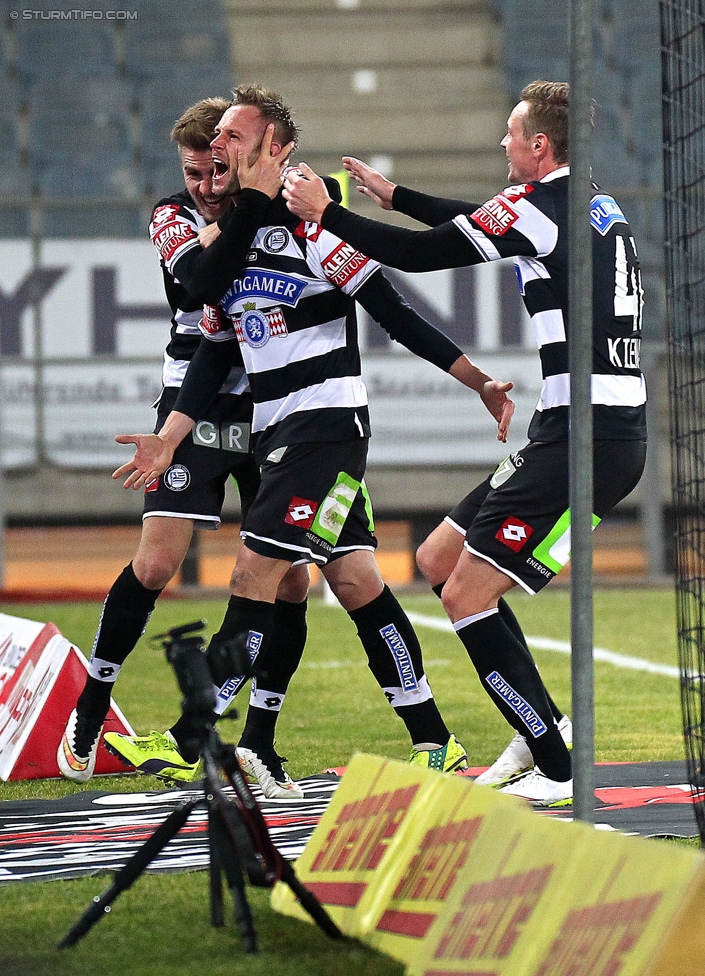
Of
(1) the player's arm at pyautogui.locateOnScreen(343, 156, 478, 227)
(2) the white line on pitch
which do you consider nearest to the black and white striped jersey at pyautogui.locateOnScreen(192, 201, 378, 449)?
(1) the player's arm at pyautogui.locateOnScreen(343, 156, 478, 227)

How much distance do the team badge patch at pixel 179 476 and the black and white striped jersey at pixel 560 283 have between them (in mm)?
1063

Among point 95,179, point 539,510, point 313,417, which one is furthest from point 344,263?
point 95,179

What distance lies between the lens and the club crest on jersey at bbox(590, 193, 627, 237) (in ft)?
12.2

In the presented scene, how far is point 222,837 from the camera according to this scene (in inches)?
92.8

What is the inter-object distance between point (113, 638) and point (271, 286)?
1168 millimetres

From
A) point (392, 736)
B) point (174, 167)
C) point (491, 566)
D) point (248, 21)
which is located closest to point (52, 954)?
point (491, 566)

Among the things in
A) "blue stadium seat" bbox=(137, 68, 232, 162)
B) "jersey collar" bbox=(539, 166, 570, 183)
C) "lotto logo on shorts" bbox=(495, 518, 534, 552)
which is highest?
"blue stadium seat" bbox=(137, 68, 232, 162)

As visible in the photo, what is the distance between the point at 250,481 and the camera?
450 centimetres

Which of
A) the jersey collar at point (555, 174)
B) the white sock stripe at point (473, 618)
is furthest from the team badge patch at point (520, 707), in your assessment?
the jersey collar at point (555, 174)

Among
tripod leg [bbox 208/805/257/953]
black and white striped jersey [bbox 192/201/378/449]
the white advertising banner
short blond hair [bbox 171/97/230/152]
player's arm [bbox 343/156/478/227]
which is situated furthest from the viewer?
the white advertising banner

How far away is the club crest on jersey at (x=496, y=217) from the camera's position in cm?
341

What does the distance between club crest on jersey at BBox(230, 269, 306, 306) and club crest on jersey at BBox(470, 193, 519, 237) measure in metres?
0.67

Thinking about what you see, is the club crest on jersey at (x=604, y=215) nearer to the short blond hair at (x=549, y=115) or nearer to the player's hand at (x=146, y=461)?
the short blond hair at (x=549, y=115)

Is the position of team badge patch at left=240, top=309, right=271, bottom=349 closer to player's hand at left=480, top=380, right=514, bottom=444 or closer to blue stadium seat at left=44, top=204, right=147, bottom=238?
player's hand at left=480, top=380, right=514, bottom=444
